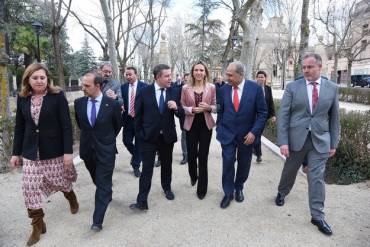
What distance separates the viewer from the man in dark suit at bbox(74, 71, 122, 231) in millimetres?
3797

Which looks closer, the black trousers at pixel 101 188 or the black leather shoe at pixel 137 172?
the black trousers at pixel 101 188

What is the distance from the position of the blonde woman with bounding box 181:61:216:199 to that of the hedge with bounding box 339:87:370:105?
19.5m

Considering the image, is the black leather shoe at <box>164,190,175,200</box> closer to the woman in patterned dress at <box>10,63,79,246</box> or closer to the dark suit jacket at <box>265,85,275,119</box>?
the woman in patterned dress at <box>10,63,79,246</box>

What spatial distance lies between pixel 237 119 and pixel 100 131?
6.00ft

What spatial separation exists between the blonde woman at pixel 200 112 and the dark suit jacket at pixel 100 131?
1173mm

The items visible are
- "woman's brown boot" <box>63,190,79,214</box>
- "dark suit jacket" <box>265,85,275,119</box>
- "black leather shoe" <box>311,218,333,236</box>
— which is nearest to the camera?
"black leather shoe" <box>311,218,333,236</box>

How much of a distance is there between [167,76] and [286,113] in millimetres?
1627

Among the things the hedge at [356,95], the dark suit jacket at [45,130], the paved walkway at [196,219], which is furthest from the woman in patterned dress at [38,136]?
the hedge at [356,95]

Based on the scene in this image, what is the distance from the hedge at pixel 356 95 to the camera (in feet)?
68.4

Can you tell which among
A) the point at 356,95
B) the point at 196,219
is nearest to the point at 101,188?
the point at 196,219

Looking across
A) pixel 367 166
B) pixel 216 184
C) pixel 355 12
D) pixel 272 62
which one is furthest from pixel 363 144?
pixel 272 62

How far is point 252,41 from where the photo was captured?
1066 cm

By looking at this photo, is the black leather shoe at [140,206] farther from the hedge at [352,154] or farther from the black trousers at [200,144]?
the hedge at [352,154]

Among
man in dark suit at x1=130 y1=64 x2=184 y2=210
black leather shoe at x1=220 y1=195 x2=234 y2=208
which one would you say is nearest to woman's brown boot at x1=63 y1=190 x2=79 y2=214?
man in dark suit at x1=130 y1=64 x2=184 y2=210
